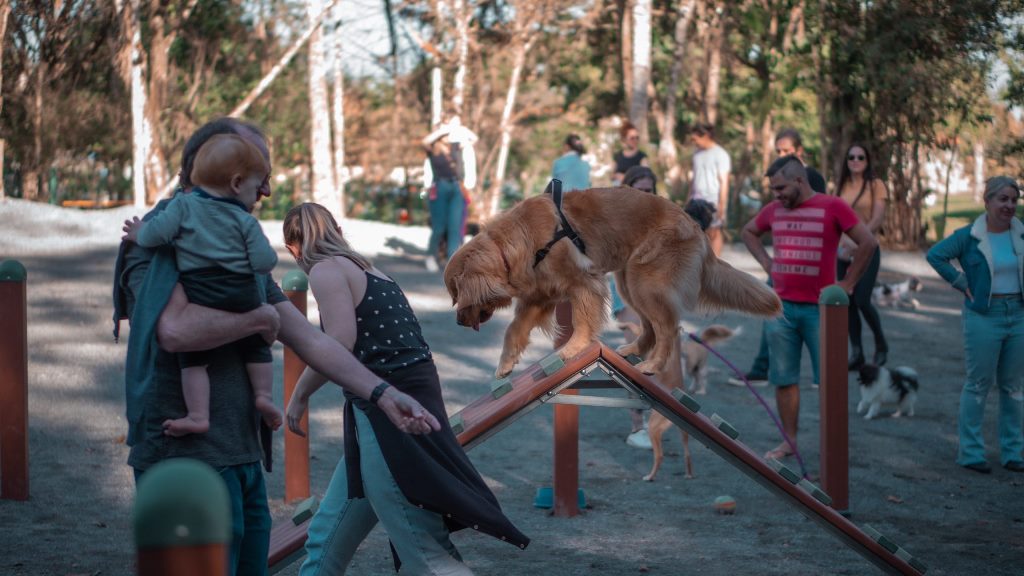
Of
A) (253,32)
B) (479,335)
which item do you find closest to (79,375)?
(479,335)

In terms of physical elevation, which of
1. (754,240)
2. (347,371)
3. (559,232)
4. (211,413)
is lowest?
(211,413)

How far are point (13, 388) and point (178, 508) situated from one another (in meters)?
5.25

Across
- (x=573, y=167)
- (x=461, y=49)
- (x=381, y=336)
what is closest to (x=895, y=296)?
(x=573, y=167)

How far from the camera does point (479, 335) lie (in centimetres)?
1164

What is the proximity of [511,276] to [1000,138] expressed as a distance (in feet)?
43.3

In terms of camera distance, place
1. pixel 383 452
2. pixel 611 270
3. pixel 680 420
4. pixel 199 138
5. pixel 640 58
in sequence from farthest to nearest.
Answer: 1. pixel 640 58
2. pixel 611 270
3. pixel 680 420
4. pixel 383 452
5. pixel 199 138

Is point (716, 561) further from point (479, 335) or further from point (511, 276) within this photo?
point (479, 335)

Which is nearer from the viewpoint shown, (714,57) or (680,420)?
(680,420)

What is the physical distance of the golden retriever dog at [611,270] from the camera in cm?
472

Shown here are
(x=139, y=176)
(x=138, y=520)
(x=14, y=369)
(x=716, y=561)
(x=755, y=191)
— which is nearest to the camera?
(x=138, y=520)

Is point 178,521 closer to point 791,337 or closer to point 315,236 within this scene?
point 315,236

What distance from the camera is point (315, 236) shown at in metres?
3.48

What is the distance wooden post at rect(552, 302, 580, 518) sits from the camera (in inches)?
231

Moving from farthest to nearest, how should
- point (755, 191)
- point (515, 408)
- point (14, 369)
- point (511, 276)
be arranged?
point (755, 191) → point (14, 369) → point (511, 276) → point (515, 408)
